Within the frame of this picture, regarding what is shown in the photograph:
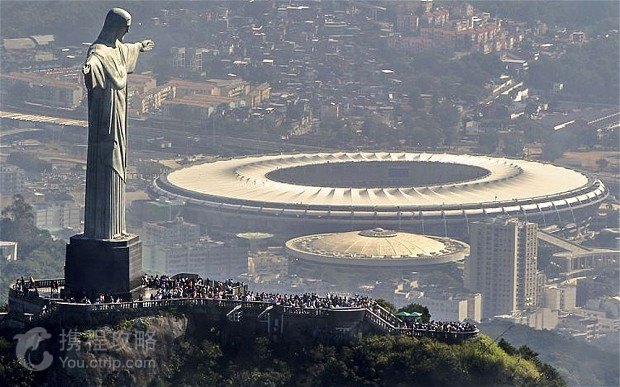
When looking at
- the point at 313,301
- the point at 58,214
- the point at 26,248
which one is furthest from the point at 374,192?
the point at 313,301

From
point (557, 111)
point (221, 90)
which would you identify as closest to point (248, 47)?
point (221, 90)

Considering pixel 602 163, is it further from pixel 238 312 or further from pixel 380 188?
pixel 238 312

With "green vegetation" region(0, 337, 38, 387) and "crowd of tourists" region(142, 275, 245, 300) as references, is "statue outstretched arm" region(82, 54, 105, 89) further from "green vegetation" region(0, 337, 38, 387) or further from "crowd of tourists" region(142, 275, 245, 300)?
"green vegetation" region(0, 337, 38, 387)

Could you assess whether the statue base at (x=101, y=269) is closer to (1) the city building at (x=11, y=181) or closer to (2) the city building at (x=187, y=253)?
(2) the city building at (x=187, y=253)

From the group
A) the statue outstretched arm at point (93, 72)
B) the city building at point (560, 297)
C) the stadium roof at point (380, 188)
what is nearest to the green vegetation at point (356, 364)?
the statue outstretched arm at point (93, 72)

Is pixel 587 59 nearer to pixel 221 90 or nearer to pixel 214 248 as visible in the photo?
pixel 221 90
